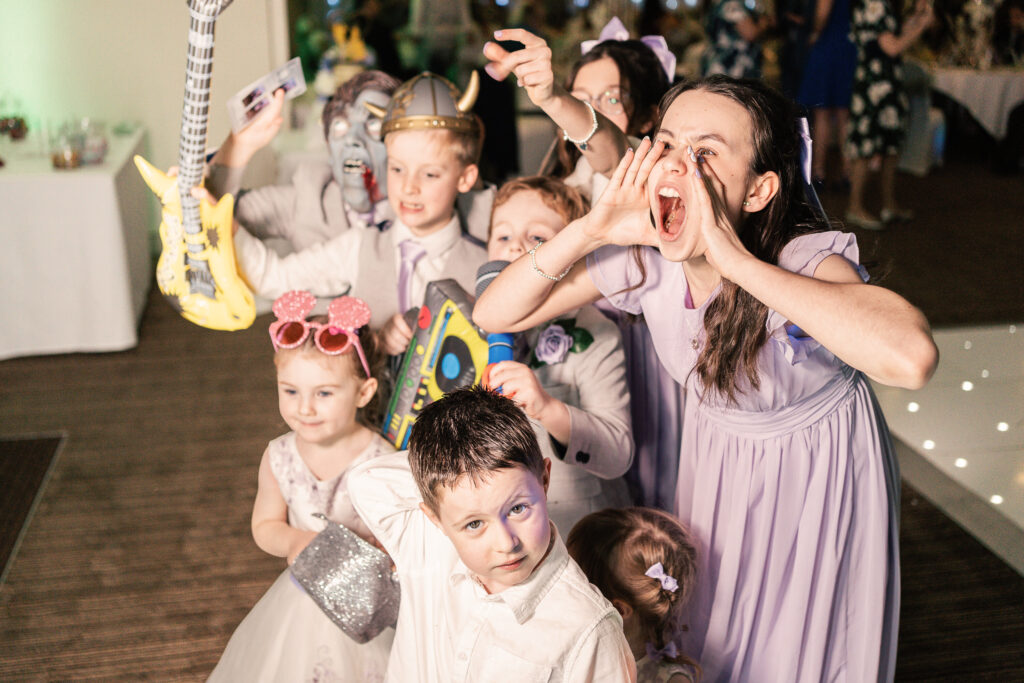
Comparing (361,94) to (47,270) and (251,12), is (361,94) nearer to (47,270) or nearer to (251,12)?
(47,270)

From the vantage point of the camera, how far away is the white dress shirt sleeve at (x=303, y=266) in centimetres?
218

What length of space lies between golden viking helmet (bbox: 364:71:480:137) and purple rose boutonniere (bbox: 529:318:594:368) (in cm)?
50

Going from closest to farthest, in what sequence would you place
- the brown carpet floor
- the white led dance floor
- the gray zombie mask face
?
1. the gray zombie mask face
2. the brown carpet floor
3. the white led dance floor

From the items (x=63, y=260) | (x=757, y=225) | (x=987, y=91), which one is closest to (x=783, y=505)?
(x=757, y=225)

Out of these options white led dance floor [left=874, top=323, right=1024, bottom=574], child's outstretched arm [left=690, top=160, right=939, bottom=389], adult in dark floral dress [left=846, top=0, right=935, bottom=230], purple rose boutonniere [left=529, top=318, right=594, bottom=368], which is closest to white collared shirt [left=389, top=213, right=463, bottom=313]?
purple rose boutonniere [left=529, top=318, right=594, bottom=368]

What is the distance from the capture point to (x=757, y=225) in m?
1.60

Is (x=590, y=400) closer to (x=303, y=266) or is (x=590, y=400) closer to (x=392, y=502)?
(x=392, y=502)

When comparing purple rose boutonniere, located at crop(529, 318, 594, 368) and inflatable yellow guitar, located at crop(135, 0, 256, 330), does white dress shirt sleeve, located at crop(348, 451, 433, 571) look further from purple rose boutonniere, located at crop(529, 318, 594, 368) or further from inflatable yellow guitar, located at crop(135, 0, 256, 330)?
inflatable yellow guitar, located at crop(135, 0, 256, 330)

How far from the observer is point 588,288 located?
5.82 ft

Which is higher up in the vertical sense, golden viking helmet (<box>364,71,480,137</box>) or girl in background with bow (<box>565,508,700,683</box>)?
golden viking helmet (<box>364,71,480,137</box>)

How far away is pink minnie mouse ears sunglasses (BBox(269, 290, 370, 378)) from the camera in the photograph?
203 centimetres

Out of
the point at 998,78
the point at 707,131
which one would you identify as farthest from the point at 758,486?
the point at 998,78

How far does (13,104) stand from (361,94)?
350cm

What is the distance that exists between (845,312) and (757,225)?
0.35 meters
